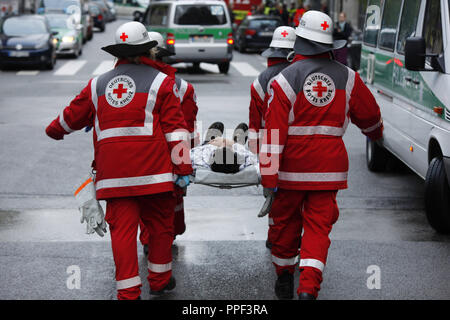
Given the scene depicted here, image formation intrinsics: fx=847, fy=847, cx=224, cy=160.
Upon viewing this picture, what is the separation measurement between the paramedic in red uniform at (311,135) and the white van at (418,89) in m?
1.63

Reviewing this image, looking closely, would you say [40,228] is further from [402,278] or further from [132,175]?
[402,278]

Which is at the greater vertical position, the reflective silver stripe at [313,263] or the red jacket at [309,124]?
the red jacket at [309,124]

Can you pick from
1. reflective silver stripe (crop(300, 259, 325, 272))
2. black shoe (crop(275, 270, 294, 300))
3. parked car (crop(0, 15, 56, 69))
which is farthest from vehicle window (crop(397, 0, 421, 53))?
parked car (crop(0, 15, 56, 69))

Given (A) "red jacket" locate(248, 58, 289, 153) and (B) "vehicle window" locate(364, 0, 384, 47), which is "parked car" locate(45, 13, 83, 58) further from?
(A) "red jacket" locate(248, 58, 289, 153)

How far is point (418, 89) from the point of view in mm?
7680

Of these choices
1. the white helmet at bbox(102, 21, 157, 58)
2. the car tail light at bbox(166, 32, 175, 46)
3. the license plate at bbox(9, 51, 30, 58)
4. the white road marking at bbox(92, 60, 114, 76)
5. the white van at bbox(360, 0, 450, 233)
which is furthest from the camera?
the license plate at bbox(9, 51, 30, 58)

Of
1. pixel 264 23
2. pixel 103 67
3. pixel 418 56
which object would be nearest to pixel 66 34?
pixel 103 67

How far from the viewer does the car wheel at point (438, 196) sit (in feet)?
23.1

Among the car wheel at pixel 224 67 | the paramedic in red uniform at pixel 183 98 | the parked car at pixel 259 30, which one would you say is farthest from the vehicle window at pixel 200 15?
the paramedic in red uniform at pixel 183 98

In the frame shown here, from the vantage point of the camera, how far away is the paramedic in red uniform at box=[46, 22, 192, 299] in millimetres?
5082

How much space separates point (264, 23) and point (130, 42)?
25202mm

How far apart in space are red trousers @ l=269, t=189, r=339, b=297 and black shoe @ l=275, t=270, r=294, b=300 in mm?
42

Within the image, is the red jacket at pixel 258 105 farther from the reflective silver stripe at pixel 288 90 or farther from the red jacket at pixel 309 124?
the reflective silver stripe at pixel 288 90

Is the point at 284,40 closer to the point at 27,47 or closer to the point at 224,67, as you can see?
the point at 224,67
